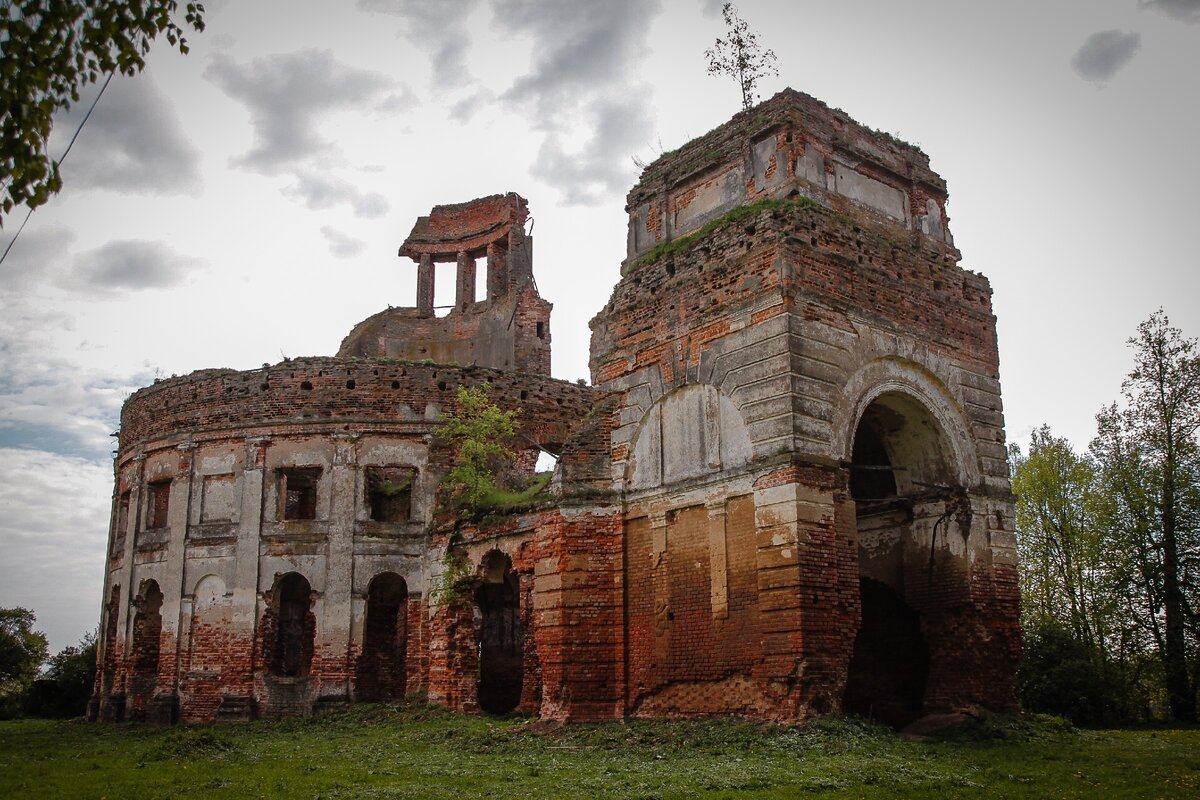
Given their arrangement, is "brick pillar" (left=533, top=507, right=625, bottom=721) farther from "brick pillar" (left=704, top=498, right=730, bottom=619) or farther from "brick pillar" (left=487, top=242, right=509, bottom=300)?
"brick pillar" (left=487, top=242, right=509, bottom=300)

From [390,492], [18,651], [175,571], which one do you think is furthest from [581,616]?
[18,651]

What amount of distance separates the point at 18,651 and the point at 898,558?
28.9 m

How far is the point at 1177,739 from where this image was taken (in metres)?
14.3

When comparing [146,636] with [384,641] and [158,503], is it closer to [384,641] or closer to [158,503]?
[158,503]

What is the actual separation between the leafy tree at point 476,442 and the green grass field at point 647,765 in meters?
5.37

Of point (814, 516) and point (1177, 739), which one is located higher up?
point (814, 516)

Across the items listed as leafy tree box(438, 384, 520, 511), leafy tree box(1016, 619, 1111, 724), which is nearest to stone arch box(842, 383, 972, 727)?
leafy tree box(1016, 619, 1111, 724)

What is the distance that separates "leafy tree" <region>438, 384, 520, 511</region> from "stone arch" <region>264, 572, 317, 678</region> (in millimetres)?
4212

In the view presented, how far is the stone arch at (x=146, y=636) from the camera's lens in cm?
2288

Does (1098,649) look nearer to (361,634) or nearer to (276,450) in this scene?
(361,634)

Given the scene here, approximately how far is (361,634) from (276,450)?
444 cm

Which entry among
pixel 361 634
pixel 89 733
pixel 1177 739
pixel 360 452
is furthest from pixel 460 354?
pixel 1177 739

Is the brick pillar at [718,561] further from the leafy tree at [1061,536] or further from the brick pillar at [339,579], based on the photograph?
the leafy tree at [1061,536]

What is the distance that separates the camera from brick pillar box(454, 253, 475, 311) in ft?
108
